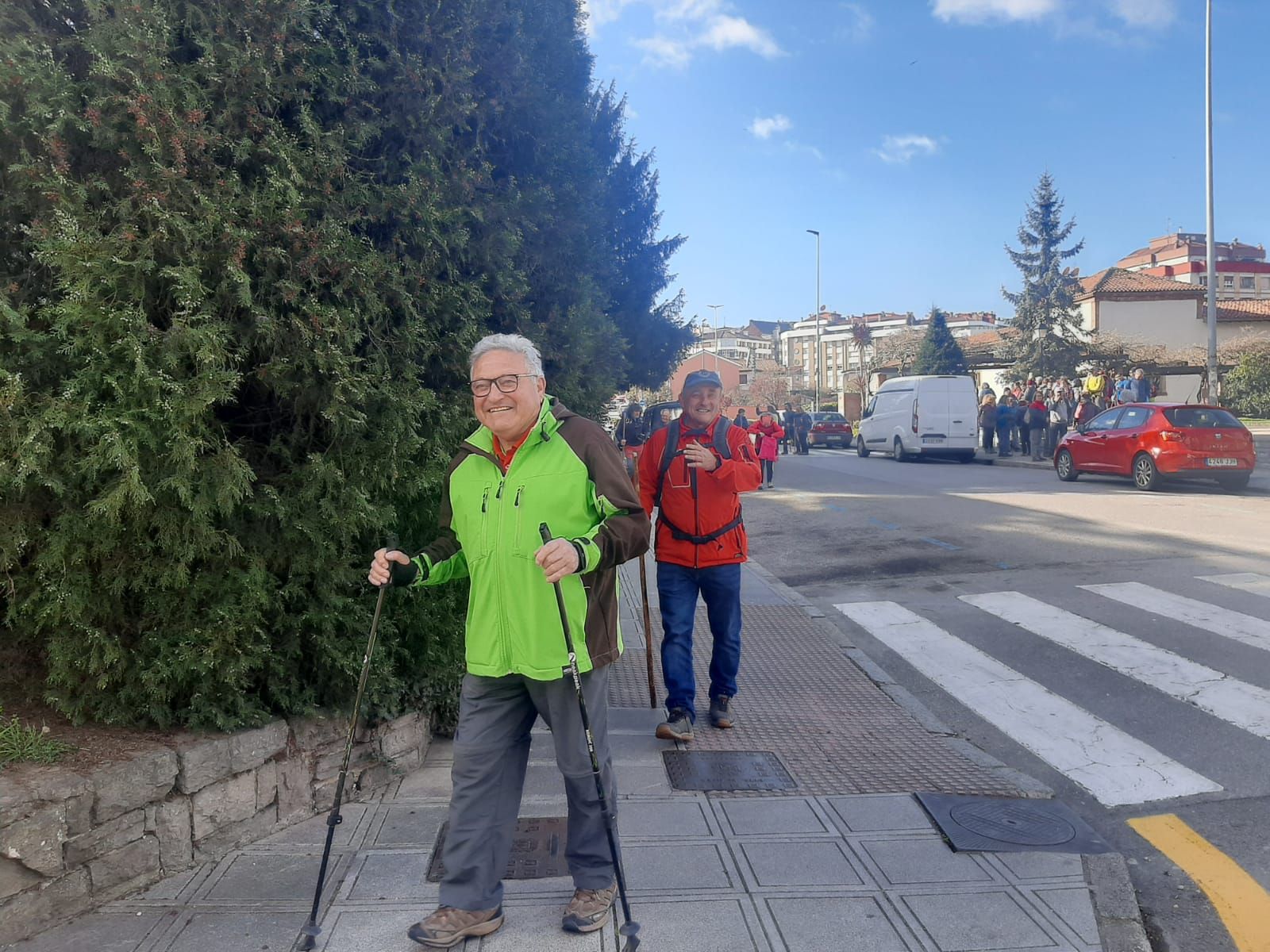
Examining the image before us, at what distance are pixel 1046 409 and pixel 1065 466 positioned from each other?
7498mm

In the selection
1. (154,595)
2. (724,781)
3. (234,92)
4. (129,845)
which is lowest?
(724,781)

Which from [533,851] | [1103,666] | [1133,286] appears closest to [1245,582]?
[1103,666]

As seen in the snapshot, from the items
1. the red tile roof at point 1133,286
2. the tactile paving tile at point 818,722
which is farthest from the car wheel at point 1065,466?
the red tile roof at point 1133,286

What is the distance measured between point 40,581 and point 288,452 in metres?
0.97

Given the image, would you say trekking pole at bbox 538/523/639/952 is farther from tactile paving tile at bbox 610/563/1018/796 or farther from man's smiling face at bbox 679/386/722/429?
man's smiling face at bbox 679/386/722/429

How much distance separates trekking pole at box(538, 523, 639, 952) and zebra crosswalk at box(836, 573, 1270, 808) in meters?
2.59

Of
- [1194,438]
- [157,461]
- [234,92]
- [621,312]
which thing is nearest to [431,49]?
[234,92]

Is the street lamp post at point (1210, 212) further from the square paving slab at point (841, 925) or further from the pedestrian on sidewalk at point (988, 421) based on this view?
the square paving slab at point (841, 925)

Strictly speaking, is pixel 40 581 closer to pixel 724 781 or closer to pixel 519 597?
pixel 519 597

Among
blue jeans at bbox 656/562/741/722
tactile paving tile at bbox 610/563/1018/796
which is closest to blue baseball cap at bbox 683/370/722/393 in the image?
blue jeans at bbox 656/562/741/722

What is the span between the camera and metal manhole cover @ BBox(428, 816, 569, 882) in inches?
141

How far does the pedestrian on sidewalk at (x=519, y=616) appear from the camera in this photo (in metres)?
3.08

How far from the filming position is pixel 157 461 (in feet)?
11.4

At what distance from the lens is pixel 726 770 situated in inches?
183
